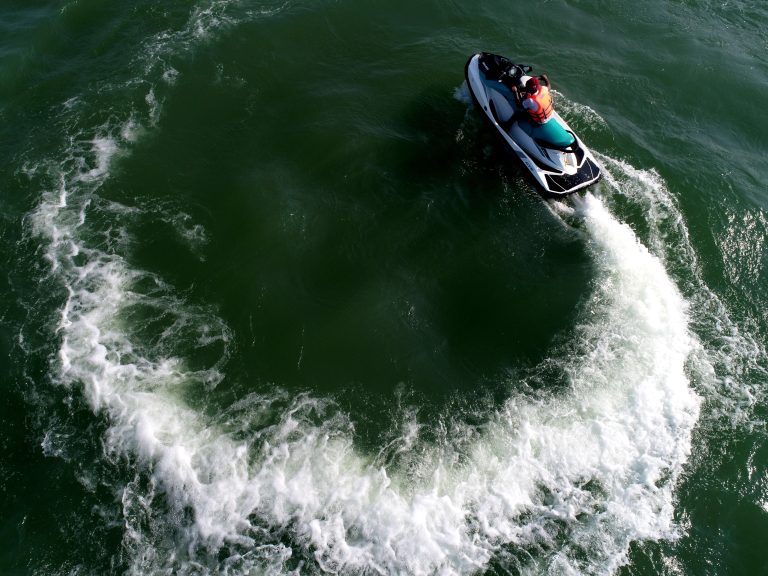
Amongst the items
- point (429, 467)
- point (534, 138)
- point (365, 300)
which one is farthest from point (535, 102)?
point (429, 467)

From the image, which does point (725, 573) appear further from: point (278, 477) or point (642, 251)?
point (278, 477)

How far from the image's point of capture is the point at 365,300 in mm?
17547

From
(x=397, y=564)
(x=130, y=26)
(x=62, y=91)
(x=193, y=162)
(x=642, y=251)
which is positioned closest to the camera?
(x=397, y=564)

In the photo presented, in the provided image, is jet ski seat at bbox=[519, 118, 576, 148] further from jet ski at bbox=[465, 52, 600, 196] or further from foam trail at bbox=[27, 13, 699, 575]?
foam trail at bbox=[27, 13, 699, 575]

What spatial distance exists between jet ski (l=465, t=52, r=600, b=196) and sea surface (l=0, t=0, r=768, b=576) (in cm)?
90

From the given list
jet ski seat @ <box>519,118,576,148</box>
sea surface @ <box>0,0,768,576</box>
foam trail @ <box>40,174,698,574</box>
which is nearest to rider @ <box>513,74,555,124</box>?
jet ski seat @ <box>519,118,576,148</box>

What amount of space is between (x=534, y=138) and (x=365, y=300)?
8.77 m

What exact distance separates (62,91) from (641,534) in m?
25.8

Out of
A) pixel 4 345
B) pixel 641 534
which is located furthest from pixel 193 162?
pixel 641 534

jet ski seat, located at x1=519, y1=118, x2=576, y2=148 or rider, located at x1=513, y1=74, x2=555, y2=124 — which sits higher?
rider, located at x1=513, y1=74, x2=555, y2=124

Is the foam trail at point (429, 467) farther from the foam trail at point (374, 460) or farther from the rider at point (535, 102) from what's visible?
the rider at point (535, 102)

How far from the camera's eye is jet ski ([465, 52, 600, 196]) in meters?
19.2

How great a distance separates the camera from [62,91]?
2214cm

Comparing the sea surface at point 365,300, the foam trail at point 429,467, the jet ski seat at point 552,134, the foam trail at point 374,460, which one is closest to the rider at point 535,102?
the jet ski seat at point 552,134
